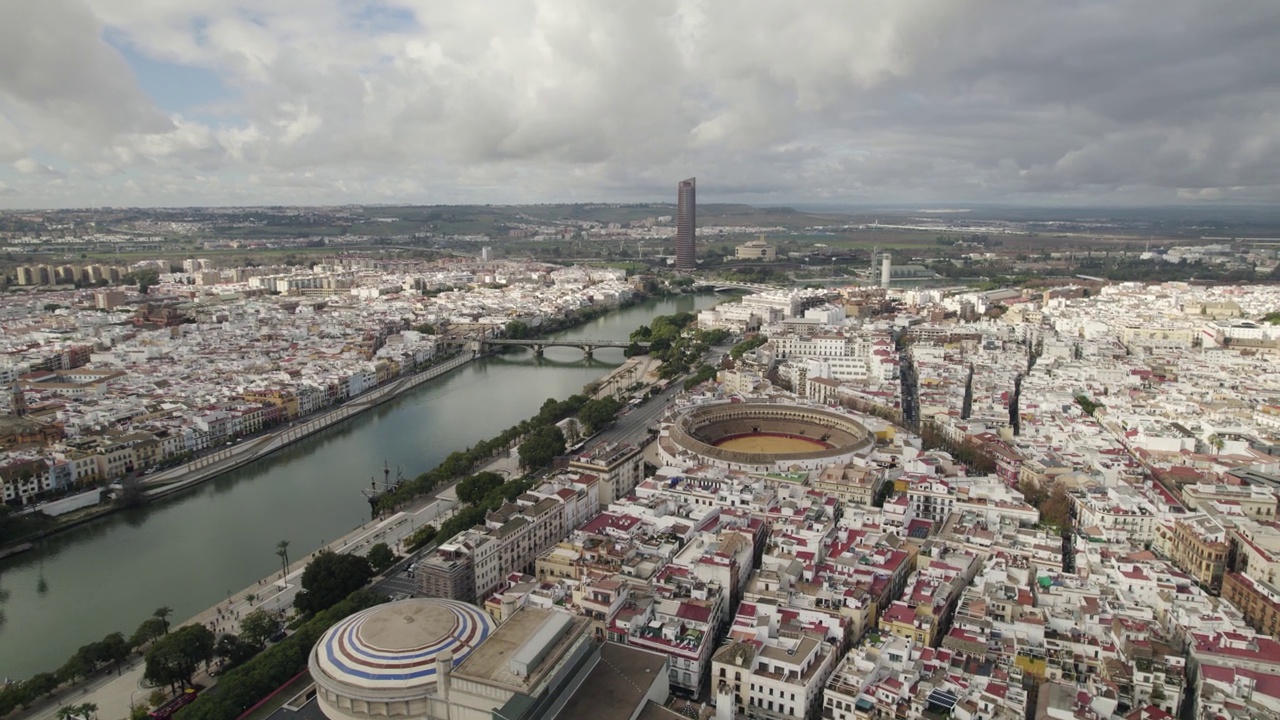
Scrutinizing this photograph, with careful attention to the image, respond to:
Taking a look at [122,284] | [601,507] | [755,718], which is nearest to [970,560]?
[755,718]

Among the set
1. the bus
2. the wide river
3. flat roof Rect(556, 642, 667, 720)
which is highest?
flat roof Rect(556, 642, 667, 720)

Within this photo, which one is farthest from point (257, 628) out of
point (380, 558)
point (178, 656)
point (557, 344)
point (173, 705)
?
point (557, 344)

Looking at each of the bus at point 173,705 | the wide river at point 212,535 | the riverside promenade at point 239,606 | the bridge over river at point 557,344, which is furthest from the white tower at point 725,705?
the bridge over river at point 557,344

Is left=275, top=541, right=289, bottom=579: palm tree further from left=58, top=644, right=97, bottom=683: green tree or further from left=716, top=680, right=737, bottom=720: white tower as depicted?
left=716, top=680, right=737, bottom=720: white tower


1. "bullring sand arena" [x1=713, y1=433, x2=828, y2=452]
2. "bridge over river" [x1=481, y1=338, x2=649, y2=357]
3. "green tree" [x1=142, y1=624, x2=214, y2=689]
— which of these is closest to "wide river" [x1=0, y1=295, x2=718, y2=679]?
"green tree" [x1=142, y1=624, x2=214, y2=689]

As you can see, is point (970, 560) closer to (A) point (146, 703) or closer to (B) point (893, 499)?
(B) point (893, 499)

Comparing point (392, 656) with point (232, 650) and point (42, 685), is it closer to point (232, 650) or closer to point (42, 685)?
point (232, 650)
